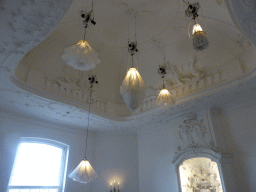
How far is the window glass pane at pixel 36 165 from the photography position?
6242mm

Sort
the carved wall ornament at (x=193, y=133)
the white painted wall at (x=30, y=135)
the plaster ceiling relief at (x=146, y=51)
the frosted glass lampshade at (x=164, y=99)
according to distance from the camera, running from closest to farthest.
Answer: the frosted glass lampshade at (x=164, y=99), the plaster ceiling relief at (x=146, y=51), the white painted wall at (x=30, y=135), the carved wall ornament at (x=193, y=133)

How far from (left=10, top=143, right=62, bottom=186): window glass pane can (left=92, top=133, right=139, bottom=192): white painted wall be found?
67.2 inches

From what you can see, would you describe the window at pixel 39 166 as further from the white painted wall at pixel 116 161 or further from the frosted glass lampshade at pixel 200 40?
the frosted glass lampshade at pixel 200 40

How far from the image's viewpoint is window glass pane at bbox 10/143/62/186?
6242 mm

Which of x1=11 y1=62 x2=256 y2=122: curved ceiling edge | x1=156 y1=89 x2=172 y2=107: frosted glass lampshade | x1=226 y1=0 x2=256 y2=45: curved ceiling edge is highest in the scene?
x1=11 y1=62 x2=256 y2=122: curved ceiling edge

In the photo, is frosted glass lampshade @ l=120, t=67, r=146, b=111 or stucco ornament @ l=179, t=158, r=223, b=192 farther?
stucco ornament @ l=179, t=158, r=223, b=192

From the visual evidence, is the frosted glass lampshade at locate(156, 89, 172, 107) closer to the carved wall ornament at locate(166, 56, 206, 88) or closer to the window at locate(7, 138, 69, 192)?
the carved wall ornament at locate(166, 56, 206, 88)

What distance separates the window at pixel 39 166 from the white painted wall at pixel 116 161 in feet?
4.80

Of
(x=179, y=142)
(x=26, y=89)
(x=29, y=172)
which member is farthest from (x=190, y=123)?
(x=29, y=172)

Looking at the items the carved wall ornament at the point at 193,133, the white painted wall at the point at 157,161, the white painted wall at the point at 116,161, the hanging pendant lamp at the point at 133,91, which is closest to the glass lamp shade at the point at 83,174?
the hanging pendant lamp at the point at 133,91

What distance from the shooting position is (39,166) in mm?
6742

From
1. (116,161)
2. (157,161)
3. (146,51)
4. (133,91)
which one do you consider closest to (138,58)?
(146,51)

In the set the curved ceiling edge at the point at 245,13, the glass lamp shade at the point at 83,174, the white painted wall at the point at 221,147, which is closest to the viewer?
the curved ceiling edge at the point at 245,13

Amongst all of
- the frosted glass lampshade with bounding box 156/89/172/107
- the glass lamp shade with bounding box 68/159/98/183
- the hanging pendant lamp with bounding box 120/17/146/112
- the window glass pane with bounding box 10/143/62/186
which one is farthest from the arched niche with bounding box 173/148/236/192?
the window glass pane with bounding box 10/143/62/186
